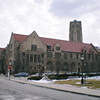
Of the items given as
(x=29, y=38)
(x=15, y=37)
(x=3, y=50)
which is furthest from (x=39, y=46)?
(x=3, y=50)

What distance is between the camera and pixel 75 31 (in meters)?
127

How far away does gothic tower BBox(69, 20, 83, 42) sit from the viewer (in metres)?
126

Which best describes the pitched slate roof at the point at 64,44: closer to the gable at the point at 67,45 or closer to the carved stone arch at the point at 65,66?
the gable at the point at 67,45

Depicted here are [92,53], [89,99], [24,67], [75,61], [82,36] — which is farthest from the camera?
[82,36]

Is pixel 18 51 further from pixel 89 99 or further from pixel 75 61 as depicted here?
pixel 89 99

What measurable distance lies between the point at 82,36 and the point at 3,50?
69.5 m

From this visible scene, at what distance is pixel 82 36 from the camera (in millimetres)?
130625

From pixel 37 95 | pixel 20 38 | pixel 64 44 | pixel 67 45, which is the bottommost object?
pixel 37 95

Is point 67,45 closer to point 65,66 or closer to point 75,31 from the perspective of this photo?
point 65,66

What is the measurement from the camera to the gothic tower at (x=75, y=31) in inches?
4948

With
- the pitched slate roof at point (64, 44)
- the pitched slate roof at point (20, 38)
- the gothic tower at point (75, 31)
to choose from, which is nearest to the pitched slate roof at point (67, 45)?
the pitched slate roof at point (64, 44)

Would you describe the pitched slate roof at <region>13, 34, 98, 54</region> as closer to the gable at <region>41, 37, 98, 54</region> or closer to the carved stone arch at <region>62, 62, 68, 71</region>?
the gable at <region>41, 37, 98, 54</region>

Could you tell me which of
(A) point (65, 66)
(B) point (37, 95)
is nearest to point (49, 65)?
(A) point (65, 66)

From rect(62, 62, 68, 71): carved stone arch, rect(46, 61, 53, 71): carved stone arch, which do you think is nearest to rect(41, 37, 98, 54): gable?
rect(62, 62, 68, 71): carved stone arch
